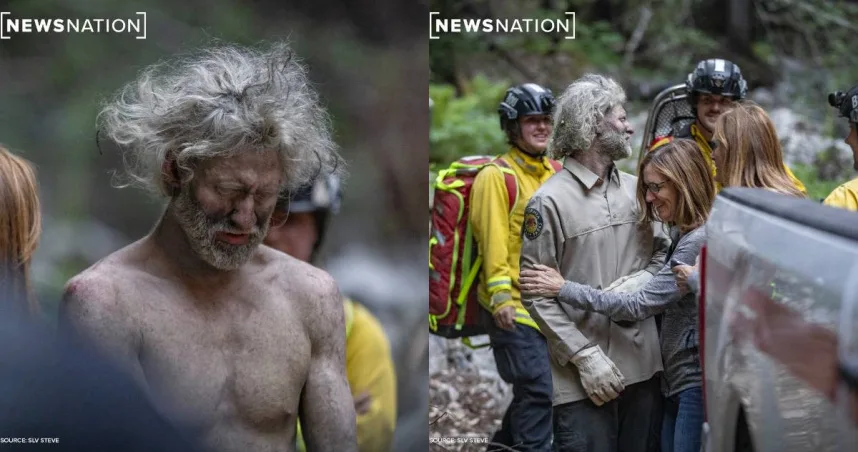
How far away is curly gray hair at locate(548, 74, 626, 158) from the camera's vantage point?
544 centimetres

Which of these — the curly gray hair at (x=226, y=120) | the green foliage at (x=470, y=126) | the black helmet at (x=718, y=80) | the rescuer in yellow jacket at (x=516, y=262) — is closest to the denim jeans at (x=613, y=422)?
the rescuer in yellow jacket at (x=516, y=262)

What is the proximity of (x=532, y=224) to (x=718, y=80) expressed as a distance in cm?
100

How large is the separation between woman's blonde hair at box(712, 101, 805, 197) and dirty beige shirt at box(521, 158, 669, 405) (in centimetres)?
65

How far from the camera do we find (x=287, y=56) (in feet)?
15.0

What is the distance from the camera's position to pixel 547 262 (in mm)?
5344

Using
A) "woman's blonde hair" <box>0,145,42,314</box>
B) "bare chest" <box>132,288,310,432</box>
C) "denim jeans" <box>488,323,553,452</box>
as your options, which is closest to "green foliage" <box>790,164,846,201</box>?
"denim jeans" <box>488,323,553,452</box>

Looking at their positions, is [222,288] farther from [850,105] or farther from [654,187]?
[850,105]

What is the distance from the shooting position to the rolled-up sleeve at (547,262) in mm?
5254

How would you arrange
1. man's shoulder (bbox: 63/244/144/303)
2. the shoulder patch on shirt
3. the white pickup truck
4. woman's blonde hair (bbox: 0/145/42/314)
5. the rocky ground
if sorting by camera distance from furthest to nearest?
the rocky ground < the shoulder patch on shirt < woman's blonde hair (bbox: 0/145/42/314) < man's shoulder (bbox: 63/244/144/303) < the white pickup truck

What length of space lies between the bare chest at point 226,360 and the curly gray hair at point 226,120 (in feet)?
1.35

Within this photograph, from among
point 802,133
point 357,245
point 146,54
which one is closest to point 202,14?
point 146,54

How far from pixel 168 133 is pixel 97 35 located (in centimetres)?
160

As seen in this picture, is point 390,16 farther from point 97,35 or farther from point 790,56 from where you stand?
point 790,56

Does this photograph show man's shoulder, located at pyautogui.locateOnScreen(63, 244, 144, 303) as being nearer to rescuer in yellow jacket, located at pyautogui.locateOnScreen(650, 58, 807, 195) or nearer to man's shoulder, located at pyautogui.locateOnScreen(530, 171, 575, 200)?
man's shoulder, located at pyautogui.locateOnScreen(530, 171, 575, 200)
